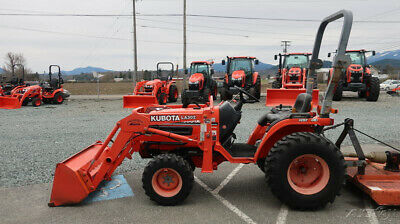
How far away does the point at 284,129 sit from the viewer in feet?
13.7

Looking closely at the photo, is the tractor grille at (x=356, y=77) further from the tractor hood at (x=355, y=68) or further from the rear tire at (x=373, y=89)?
the rear tire at (x=373, y=89)

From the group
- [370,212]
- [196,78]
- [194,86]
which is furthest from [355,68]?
[370,212]

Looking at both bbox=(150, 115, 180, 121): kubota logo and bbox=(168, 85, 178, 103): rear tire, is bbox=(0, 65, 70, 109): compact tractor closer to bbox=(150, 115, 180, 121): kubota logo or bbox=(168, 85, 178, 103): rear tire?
bbox=(168, 85, 178, 103): rear tire

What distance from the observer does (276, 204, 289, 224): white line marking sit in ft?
11.6

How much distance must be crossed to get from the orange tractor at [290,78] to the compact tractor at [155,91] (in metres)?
5.88

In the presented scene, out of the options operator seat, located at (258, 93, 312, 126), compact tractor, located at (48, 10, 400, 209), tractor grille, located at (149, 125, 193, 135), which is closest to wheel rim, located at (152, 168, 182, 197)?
compact tractor, located at (48, 10, 400, 209)

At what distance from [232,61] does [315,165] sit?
48.2 ft

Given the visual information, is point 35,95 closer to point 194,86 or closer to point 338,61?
point 194,86

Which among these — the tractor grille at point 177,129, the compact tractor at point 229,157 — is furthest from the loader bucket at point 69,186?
the tractor grille at point 177,129

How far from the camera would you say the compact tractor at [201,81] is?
17.2m

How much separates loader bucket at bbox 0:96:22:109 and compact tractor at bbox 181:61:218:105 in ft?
28.2

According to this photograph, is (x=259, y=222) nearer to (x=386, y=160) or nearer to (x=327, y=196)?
(x=327, y=196)

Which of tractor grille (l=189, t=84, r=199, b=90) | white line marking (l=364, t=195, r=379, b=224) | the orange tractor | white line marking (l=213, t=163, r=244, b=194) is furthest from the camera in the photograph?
tractor grille (l=189, t=84, r=199, b=90)

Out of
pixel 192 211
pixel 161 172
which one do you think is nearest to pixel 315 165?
pixel 192 211
